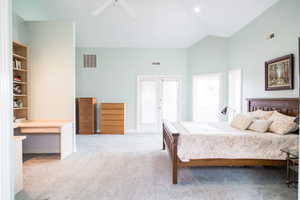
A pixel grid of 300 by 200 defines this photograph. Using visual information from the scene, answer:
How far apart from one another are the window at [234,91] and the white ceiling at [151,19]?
1.13 m

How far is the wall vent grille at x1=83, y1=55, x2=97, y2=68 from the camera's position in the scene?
262 inches

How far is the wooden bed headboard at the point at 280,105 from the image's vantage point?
321cm

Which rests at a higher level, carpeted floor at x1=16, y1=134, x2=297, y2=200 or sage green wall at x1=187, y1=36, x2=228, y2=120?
sage green wall at x1=187, y1=36, x2=228, y2=120

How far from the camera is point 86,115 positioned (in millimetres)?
6246

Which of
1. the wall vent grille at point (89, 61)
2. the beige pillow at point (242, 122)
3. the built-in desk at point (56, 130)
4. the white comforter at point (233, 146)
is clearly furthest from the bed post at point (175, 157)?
the wall vent grille at point (89, 61)

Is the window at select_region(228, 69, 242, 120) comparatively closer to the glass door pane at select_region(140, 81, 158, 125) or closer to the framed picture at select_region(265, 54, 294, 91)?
the framed picture at select_region(265, 54, 294, 91)

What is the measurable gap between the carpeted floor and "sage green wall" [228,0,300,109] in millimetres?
1675

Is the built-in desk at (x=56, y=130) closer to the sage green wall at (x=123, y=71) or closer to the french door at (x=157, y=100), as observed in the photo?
the sage green wall at (x=123, y=71)

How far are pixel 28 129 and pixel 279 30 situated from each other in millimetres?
5002

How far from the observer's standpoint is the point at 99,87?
6.70 meters

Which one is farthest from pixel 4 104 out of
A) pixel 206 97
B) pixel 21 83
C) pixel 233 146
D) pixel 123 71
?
pixel 206 97

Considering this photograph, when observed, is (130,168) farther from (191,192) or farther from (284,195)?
(284,195)

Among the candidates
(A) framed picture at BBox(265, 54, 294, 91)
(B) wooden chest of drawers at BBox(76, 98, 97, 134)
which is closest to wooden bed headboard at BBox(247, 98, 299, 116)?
(A) framed picture at BBox(265, 54, 294, 91)

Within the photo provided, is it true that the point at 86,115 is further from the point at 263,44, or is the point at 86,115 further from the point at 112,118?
the point at 263,44
